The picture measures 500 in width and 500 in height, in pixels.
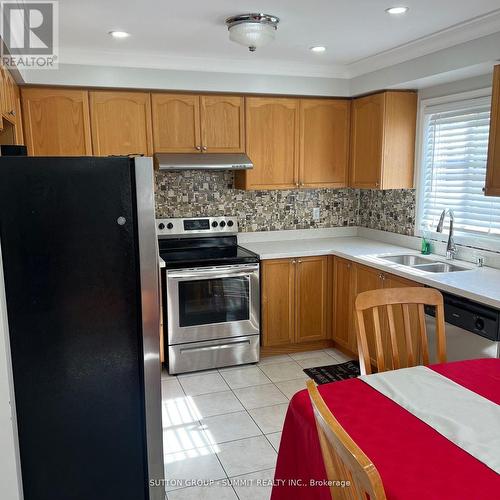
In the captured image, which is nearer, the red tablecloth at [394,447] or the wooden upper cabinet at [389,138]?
the red tablecloth at [394,447]

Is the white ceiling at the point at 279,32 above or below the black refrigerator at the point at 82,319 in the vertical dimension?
above

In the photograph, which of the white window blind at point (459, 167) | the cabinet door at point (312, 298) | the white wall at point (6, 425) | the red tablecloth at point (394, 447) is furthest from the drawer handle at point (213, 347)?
the red tablecloth at point (394, 447)

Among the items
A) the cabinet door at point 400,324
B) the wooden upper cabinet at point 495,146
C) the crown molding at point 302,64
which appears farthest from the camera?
the cabinet door at point 400,324

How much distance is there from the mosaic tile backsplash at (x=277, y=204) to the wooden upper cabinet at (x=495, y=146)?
1.34 metres

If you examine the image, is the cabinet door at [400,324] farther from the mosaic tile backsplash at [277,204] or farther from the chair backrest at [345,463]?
the chair backrest at [345,463]

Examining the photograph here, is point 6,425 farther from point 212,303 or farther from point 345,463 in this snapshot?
point 212,303

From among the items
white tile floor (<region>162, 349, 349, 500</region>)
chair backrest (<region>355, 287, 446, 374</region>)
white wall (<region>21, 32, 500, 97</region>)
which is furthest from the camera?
white wall (<region>21, 32, 500, 97</region>)

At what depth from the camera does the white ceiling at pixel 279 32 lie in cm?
247

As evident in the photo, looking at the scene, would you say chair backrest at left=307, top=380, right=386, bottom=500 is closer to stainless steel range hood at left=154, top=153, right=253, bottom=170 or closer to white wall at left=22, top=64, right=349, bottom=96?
stainless steel range hood at left=154, top=153, right=253, bottom=170

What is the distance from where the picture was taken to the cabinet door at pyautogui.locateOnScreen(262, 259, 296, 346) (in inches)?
153

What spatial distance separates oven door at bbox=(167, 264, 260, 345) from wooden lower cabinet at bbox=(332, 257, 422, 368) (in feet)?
2.29

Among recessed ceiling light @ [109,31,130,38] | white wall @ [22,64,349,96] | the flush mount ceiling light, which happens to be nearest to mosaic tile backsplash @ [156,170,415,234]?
white wall @ [22,64,349,96]

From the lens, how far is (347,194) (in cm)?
469

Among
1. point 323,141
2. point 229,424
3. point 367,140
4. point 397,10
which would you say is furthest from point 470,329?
point 323,141
